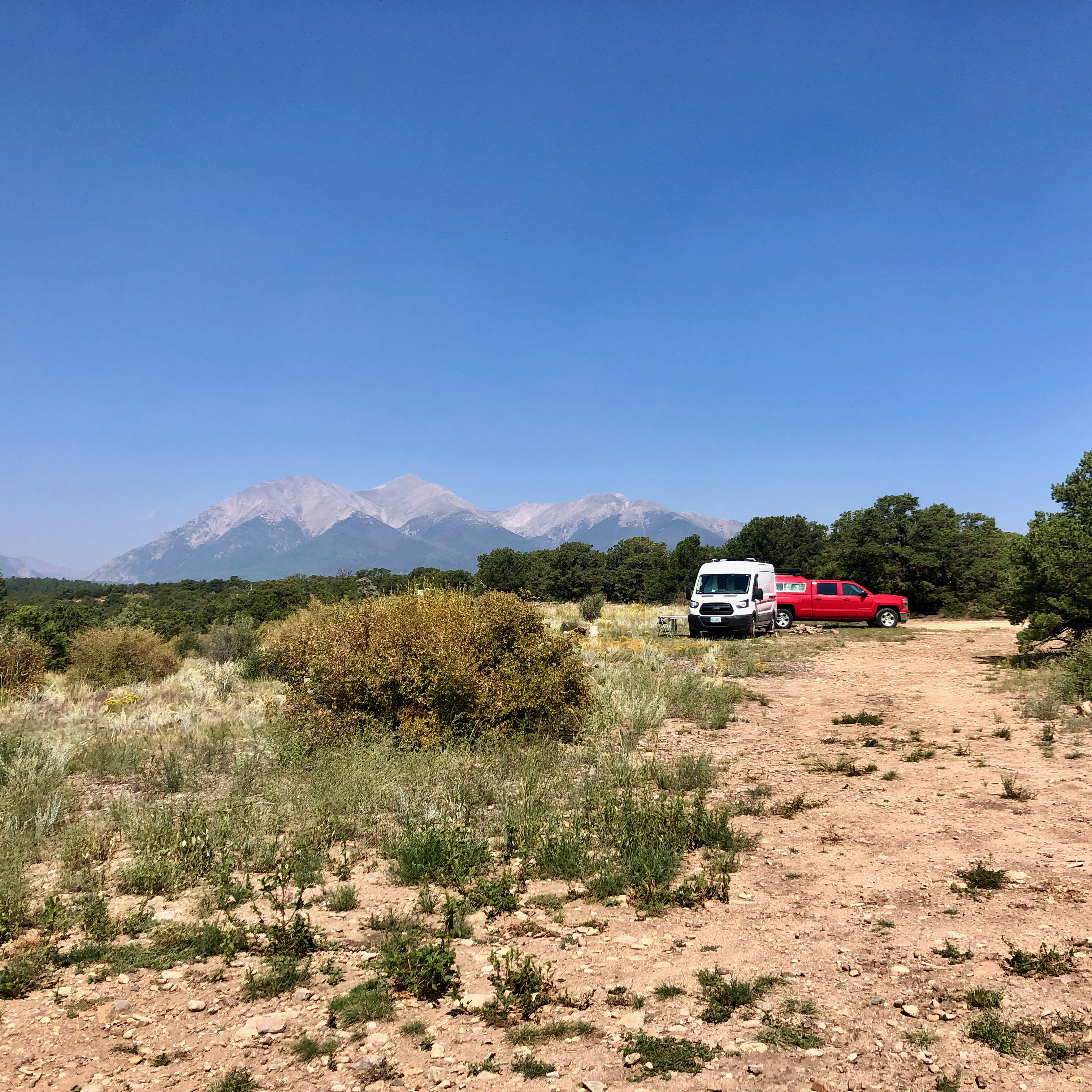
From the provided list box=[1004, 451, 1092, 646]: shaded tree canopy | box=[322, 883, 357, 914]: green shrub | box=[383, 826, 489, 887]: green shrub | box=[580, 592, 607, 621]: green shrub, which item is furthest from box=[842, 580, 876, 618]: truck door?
box=[322, 883, 357, 914]: green shrub

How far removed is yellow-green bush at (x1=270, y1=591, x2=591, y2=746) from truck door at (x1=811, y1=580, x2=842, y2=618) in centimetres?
2219

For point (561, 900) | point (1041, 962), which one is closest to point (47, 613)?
point (561, 900)

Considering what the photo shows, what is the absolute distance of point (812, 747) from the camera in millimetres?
9383

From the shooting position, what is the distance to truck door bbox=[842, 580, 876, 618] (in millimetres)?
29500

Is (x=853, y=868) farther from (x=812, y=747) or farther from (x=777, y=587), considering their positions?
(x=777, y=587)

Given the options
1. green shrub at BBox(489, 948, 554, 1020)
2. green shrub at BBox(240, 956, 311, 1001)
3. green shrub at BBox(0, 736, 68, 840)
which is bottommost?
green shrub at BBox(240, 956, 311, 1001)

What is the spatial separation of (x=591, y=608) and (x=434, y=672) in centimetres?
2321

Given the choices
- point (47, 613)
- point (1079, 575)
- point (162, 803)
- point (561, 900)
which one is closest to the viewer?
point (561, 900)

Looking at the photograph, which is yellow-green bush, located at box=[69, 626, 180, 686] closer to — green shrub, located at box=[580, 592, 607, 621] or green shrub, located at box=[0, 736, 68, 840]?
green shrub, located at box=[0, 736, 68, 840]

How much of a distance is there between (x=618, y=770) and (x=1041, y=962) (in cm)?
432

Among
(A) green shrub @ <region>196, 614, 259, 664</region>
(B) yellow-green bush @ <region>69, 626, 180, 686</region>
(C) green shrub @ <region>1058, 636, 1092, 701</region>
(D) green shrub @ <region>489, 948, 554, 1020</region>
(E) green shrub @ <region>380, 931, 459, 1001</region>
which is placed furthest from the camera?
(A) green shrub @ <region>196, 614, 259, 664</region>

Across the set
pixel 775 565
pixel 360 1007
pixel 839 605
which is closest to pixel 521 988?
pixel 360 1007

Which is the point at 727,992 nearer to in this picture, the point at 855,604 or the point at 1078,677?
the point at 1078,677

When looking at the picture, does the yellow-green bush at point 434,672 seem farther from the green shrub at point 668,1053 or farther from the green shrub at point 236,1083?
the green shrub at point 668,1053
